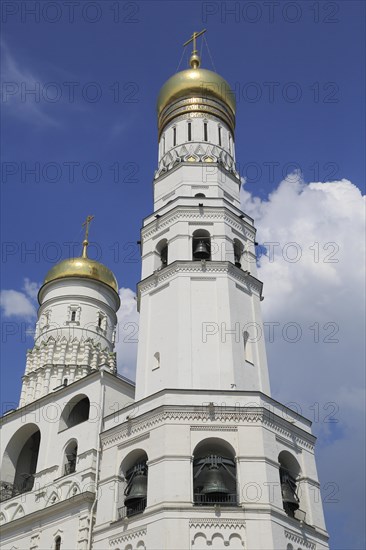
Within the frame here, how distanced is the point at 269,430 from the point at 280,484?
4.54ft

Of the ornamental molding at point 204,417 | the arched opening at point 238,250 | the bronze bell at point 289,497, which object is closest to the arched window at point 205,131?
the arched opening at point 238,250

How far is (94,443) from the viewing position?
19.9 m

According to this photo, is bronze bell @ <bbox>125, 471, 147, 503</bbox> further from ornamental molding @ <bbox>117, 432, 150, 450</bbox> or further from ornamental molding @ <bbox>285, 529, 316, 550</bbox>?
ornamental molding @ <bbox>285, 529, 316, 550</bbox>

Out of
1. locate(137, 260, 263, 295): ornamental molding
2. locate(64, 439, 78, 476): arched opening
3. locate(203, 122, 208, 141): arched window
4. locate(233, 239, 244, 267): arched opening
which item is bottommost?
locate(64, 439, 78, 476): arched opening

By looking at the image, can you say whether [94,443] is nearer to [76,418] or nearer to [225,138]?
[76,418]

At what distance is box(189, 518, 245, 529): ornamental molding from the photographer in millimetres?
15891

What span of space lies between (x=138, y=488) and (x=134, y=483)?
243 millimetres

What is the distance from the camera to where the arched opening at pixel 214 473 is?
16.7 m

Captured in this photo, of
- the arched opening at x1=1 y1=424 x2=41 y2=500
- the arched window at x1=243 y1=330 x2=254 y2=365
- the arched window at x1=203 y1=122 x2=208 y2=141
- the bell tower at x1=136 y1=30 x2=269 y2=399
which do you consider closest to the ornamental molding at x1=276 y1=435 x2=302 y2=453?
Result: the bell tower at x1=136 y1=30 x2=269 y2=399

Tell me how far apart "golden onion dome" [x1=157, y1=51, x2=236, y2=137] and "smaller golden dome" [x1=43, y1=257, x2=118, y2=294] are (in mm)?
6714

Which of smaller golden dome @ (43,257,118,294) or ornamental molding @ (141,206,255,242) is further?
smaller golden dome @ (43,257,118,294)

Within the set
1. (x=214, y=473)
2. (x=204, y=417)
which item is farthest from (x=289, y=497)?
(x=204, y=417)

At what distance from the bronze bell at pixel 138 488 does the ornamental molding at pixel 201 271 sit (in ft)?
20.4

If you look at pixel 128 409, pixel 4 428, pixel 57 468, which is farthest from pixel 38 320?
pixel 128 409
